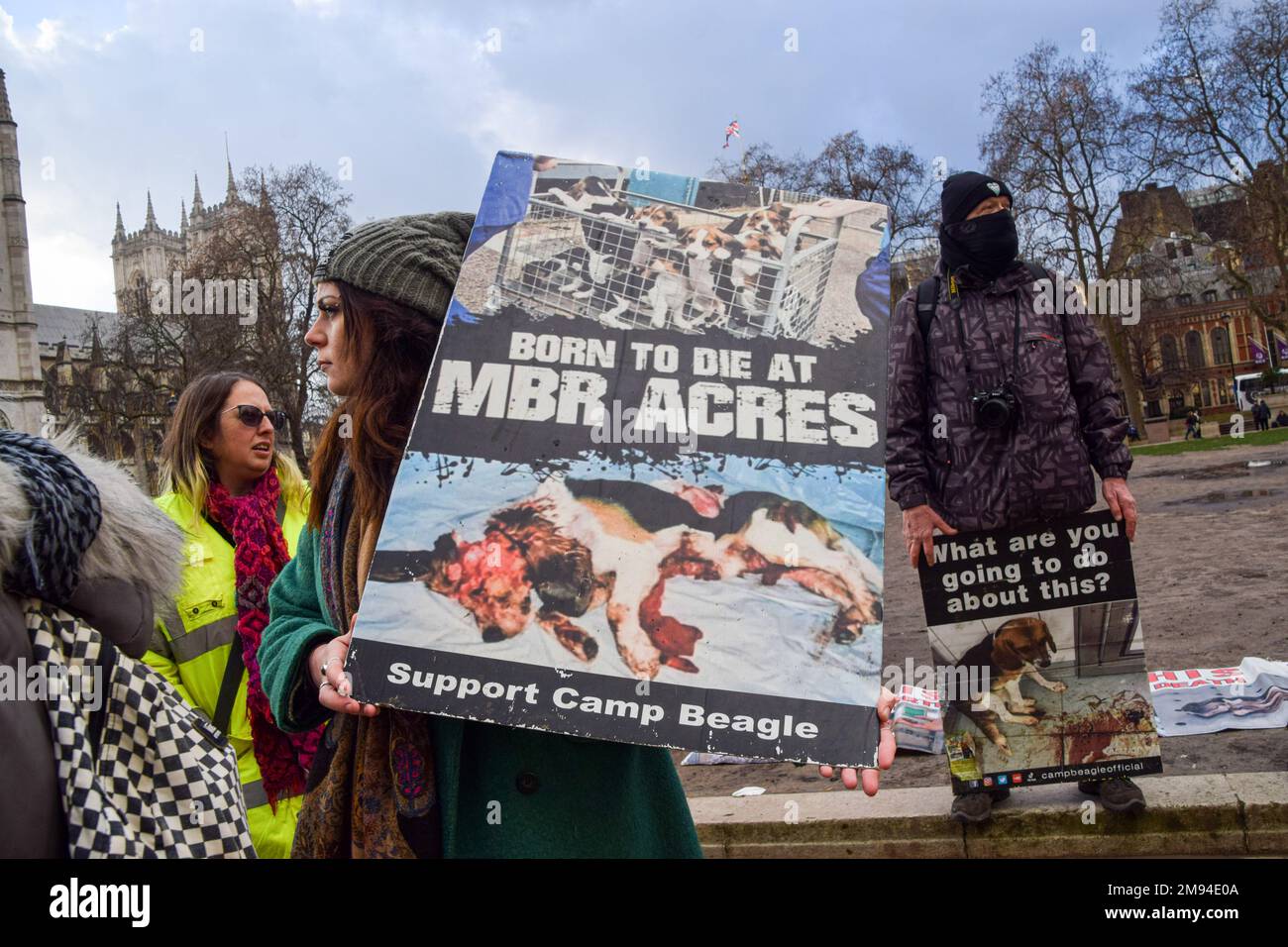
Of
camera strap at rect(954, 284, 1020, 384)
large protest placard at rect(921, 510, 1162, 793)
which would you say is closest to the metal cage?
camera strap at rect(954, 284, 1020, 384)

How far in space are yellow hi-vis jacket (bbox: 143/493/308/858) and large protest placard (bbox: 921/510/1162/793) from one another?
2.30m

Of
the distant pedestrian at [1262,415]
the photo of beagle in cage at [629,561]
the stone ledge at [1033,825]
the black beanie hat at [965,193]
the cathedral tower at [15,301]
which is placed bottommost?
the stone ledge at [1033,825]

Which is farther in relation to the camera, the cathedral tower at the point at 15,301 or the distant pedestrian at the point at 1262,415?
the cathedral tower at the point at 15,301

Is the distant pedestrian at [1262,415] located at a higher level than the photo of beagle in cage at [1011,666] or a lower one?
higher

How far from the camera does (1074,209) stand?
35062 millimetres

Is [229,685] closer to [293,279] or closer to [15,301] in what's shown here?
[293,279]

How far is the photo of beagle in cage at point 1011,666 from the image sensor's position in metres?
3.91

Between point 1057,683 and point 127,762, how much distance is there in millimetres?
3123

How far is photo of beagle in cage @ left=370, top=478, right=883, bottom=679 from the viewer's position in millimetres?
1726

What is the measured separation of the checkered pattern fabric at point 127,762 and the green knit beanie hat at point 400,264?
788 millimetres

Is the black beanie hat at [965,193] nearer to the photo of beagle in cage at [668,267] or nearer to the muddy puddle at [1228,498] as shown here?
the photo of beagle in cage at [668,267]

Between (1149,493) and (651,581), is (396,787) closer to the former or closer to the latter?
(651,581)

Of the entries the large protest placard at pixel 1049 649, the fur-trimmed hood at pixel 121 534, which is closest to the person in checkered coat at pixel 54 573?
the fur-trimmed hood at pixel 121 534

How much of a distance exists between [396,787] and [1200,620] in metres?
6.80
